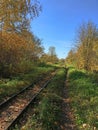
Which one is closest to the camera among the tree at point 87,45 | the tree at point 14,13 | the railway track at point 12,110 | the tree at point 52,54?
the railway track at point 12,110

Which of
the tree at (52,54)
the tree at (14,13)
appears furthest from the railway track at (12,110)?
the tree at (52,54)

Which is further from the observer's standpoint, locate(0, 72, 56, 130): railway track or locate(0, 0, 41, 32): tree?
locate(0, 0, 41, 32): tree

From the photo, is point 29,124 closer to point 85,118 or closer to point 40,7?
point 85,118

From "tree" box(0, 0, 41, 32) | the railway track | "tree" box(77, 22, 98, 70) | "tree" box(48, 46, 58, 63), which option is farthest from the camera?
"tree" box(48, 46, 58, 63)

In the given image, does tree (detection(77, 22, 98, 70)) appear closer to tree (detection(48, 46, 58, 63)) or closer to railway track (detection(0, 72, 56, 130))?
railway track (detection(0, 72, 56, 130))

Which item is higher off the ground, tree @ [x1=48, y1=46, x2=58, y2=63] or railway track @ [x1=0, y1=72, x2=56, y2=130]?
tree @ [x1=48, y1=46, x2=58, y2=63]

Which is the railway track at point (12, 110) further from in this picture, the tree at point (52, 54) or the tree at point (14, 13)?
the tree at point (52, 54)

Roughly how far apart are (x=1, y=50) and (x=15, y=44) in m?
1.92

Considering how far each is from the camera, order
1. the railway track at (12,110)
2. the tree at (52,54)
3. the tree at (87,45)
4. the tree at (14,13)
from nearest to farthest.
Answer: the railway track at (12,110), the tree at (14,13), the tree at (87,45), the tree at (52,54)

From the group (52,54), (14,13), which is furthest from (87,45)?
(52,54)

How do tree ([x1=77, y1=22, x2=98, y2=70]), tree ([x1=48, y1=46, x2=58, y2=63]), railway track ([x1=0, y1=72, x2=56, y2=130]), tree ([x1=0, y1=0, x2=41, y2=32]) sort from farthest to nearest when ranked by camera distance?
tree ([x1=48, y1=46, x2=58, y2=63])
tree ([x1=77, y1=22, x2=98, y2=70])
tree ([x1=0, y1=0, x2=41, y2=32])
railway track ([x1=0, y1=72, x2=56, y2=130])

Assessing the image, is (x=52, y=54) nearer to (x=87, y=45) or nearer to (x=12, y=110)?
(x=87, y=45)

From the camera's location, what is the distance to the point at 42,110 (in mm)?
11039

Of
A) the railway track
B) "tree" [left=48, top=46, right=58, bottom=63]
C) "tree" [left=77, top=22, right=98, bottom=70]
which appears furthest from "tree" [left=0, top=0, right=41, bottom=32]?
"tree" [left=48, top=46, right=58, bottom=63]
